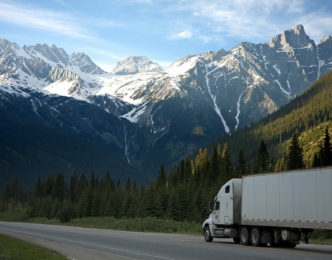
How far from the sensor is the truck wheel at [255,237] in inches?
1224

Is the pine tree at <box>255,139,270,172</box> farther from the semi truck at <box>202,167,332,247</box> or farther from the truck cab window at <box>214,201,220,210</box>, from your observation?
the semi truck at <box>202,167,332,247</box>

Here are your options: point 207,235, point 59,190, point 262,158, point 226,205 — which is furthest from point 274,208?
point 59,190

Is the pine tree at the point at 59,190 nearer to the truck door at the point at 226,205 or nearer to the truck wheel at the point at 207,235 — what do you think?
the truck wheel at the point at 207,235

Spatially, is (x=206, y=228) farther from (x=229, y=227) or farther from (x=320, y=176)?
(x=320, y=176)

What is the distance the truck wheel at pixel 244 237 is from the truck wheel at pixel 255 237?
0.61m

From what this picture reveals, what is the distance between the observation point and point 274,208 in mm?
29859

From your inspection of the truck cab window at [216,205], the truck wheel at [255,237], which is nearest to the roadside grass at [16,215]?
the truck cab window at [216,205]

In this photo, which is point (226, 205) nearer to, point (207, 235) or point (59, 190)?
point (207, 235)

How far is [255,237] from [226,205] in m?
4.83

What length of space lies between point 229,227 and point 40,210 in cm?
9818

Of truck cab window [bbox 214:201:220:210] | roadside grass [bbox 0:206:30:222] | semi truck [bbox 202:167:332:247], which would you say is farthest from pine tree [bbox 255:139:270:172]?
roadside grass [bbox 0:206:30:222]

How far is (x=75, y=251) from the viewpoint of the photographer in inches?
1114

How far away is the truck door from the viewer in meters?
35.3

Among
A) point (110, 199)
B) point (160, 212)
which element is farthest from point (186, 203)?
point (110, 199)
